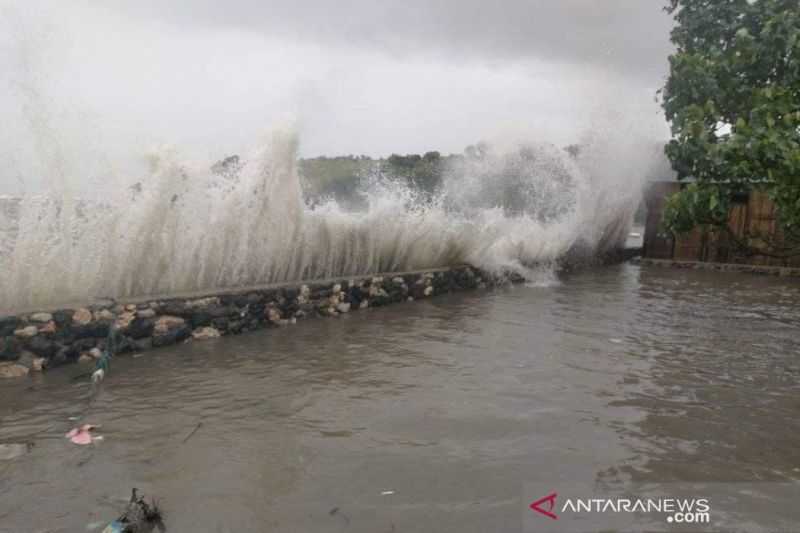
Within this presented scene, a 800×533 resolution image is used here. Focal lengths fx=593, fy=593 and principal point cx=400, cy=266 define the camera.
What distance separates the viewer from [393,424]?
387 centimetres

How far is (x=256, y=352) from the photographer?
5.82m

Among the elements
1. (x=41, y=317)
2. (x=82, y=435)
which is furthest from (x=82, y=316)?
(x=82, y=435)

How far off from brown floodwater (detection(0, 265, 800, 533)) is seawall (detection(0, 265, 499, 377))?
0.23 meters

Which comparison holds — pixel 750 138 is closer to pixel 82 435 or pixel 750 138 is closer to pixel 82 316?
pixel 82 435

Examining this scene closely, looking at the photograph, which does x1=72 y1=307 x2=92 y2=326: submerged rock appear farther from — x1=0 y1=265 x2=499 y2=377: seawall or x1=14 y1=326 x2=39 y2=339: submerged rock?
x1=14 y1=326 x2=39 y2=339: submerged rock

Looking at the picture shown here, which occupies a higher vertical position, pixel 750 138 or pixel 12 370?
pixel 750 138

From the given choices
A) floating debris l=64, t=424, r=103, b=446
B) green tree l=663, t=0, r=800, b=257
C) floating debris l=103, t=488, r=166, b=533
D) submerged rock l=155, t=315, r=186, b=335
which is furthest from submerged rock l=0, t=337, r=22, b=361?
green tree l=663, t=0, r=800, b=257

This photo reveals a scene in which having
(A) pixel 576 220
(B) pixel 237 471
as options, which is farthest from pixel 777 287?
(B) pixel 237 471

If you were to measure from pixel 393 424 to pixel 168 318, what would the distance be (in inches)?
126

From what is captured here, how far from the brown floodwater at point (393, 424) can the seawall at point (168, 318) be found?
9.0 inches

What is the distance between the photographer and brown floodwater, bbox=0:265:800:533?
2871 mm

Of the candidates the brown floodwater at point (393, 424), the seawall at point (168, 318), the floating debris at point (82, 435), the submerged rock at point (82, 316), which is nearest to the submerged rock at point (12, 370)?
the seawall at point (168, 318)

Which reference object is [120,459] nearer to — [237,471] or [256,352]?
[237,471]

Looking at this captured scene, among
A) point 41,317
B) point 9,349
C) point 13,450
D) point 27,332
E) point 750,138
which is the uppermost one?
point 750,138
